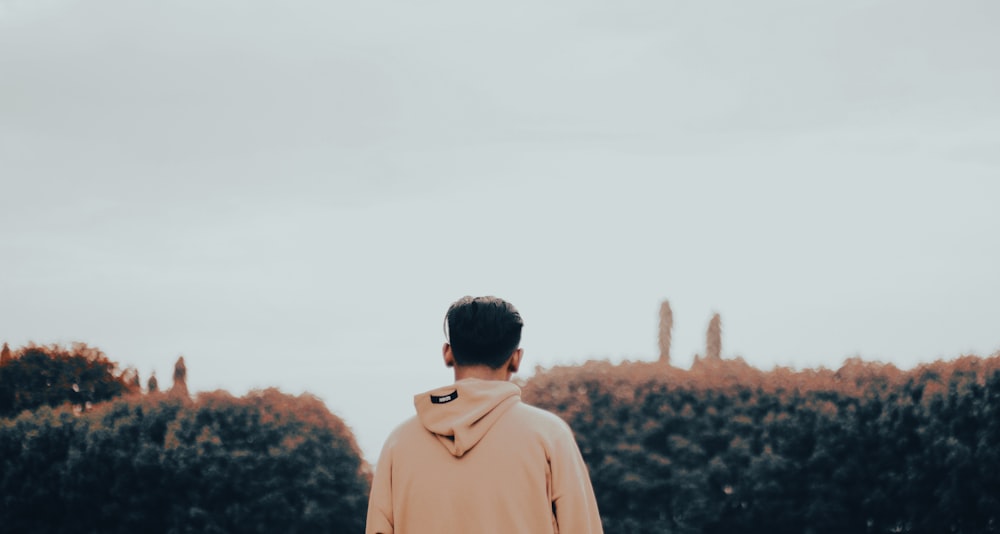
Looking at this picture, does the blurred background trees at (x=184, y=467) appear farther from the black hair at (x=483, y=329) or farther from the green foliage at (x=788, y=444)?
the black hair at (x=483, y=329)

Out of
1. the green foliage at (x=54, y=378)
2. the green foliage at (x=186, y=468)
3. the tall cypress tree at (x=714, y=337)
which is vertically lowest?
the green foliage at (x=186, y=468)

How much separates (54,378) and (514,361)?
80.7 feet

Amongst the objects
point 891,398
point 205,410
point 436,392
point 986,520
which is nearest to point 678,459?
point 891,398

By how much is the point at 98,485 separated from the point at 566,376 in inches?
391

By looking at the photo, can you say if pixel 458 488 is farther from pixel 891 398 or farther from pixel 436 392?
pixel 891 398

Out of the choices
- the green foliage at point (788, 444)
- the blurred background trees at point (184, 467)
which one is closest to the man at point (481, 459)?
the green foliage at point (788, 444)

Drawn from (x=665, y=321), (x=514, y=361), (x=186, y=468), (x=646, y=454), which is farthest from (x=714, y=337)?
(x=514, y=361)

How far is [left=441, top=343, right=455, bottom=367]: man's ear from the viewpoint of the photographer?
3.73 metres

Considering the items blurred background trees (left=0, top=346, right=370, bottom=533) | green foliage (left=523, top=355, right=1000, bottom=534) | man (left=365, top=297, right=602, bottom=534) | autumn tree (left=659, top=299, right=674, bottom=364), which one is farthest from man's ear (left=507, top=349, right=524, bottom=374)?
autumn tree (left=659, top=299, right=674, bottom=364)

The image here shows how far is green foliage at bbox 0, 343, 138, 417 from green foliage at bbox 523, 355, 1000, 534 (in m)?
11.0

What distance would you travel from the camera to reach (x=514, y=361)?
3.72 metres

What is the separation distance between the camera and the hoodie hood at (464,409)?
3.53 meters

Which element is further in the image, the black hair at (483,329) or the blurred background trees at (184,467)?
the blurred background trees at (184,467)

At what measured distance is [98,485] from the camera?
22.2 metres
